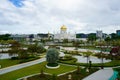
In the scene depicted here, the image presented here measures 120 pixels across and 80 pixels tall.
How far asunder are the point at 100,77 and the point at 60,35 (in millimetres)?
94242

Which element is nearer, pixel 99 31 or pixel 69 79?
pixel 69 79

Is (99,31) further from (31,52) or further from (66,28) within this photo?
(31,52)

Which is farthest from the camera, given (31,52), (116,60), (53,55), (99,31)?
(99,31)

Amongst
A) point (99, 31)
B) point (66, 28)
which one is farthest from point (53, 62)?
point (99, 31)

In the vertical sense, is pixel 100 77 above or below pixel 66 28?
below

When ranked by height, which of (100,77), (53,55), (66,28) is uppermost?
(66,28)

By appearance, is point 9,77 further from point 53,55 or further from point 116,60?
point 116,60

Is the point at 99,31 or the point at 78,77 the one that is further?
the point at 99,31

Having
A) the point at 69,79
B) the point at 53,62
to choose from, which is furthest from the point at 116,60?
the point at 69,79

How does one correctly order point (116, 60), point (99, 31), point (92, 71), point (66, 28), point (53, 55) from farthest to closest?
1. point (99, 31)
2. point (66, 28)
3. point (116, 60)
4. point (53, 55)
5. point (92, 71)

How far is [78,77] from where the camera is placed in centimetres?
2594

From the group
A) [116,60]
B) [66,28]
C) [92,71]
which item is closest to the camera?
[92,71]

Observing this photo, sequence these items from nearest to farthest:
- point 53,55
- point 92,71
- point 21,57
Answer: point 92,71 → point 53,55 → point 21,57

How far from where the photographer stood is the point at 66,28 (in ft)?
389
